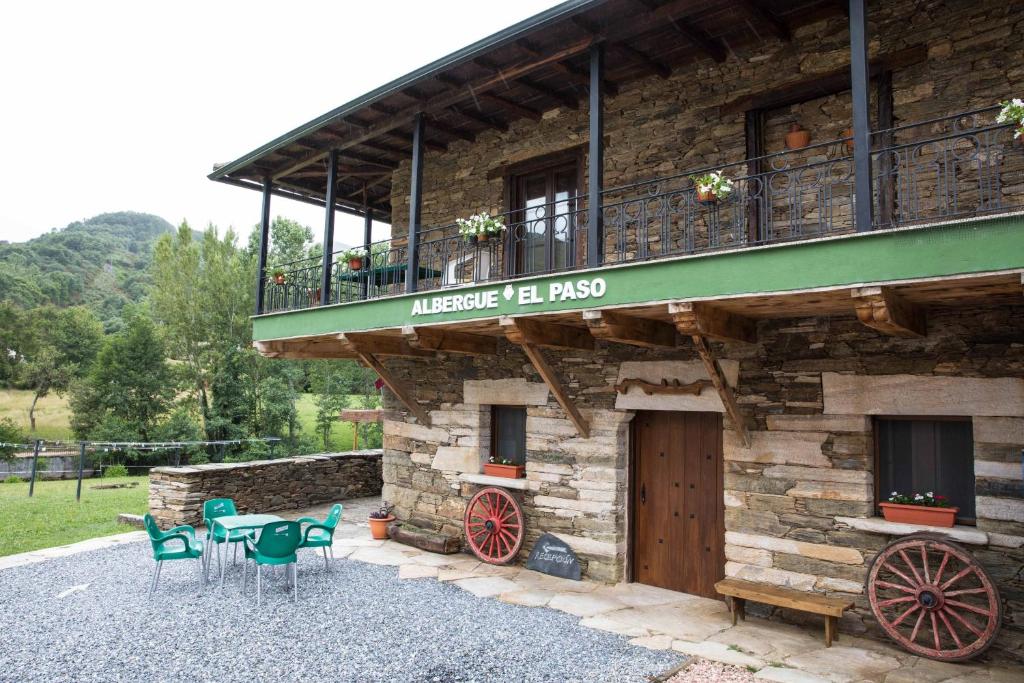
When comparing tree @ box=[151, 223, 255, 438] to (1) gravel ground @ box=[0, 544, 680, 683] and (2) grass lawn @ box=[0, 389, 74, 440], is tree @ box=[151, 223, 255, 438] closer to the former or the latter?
(2) grass lawn @ box=[0, 389, 74, 440]

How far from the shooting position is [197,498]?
10.3 meters

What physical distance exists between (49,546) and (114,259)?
172 ft

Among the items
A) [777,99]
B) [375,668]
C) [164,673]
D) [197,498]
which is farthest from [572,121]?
[197,498]

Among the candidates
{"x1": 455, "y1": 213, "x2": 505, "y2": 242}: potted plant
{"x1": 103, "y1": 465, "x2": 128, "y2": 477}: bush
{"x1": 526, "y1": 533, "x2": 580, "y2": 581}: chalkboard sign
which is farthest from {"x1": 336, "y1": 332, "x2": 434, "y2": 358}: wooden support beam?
{"x1": 103, "y1": 465, "x2": 128, "y2": 477}: bush

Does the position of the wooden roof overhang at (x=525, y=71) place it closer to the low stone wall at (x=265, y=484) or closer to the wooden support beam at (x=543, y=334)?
the wooden support beam at (x=543, y=334)

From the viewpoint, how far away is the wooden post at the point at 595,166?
19.4 ft

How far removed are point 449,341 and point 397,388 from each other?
1.38 m

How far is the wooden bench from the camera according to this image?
17.6 ft

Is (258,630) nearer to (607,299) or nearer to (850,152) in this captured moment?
(607,299)

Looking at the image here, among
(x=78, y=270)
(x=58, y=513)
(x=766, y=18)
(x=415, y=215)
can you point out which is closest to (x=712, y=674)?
(x=415, y=215)

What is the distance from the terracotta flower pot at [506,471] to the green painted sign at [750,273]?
92.3 inches

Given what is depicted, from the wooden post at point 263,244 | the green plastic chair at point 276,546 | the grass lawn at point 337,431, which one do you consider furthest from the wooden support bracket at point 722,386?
the grass lawn at point 337,431

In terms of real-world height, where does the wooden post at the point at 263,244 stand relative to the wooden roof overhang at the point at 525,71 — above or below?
below

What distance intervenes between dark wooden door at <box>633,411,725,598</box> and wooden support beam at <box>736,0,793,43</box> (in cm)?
394
